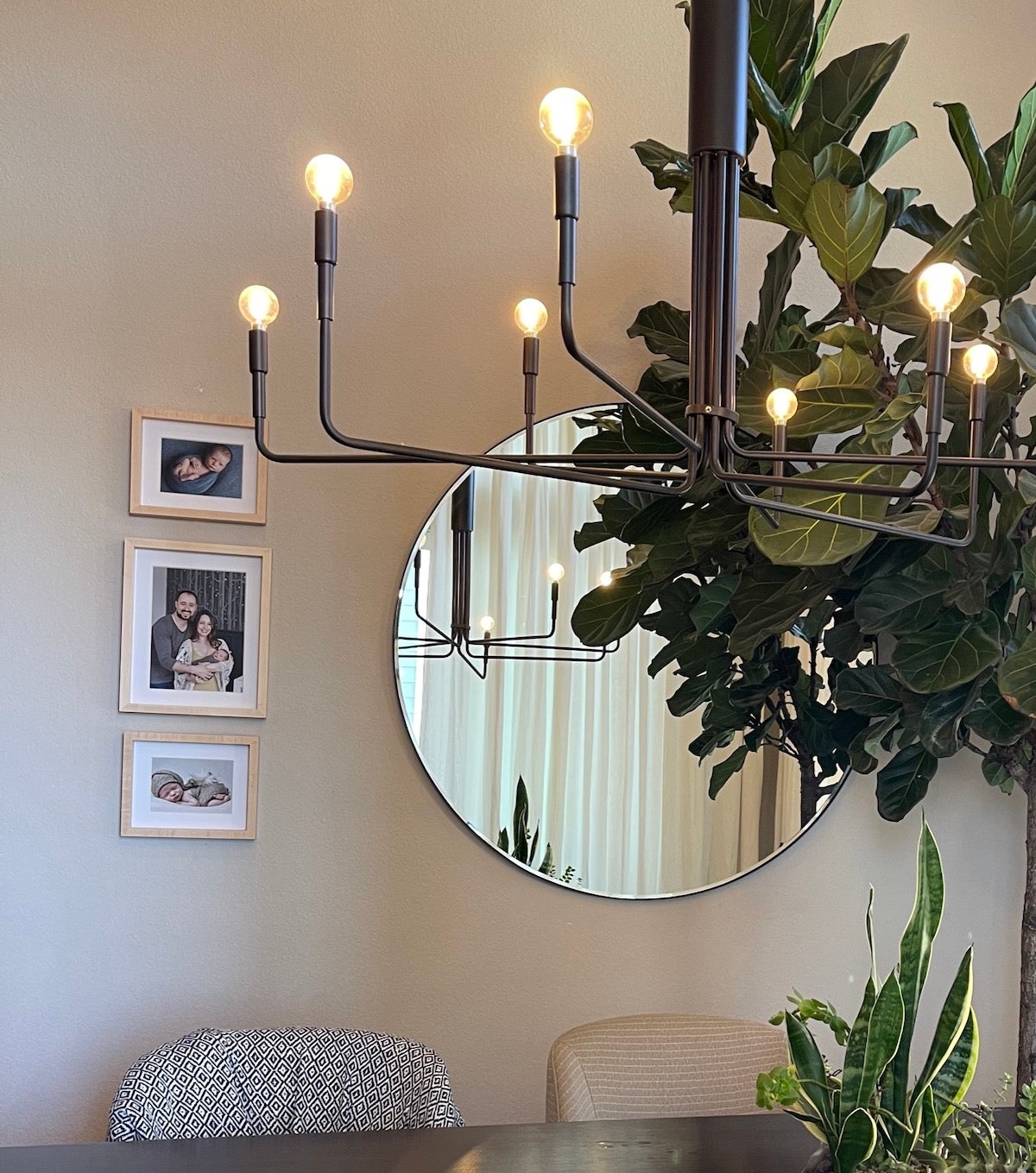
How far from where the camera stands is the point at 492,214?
266 cm

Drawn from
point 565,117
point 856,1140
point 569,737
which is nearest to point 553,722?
point 569,737

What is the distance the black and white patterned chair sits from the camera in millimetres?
1931

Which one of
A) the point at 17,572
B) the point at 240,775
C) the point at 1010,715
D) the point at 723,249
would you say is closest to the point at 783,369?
the point at 1010,715

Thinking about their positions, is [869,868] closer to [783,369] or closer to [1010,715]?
[1010,715]

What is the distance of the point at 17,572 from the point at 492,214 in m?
1.25

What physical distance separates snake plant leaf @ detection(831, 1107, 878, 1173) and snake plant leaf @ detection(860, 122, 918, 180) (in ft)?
4.56

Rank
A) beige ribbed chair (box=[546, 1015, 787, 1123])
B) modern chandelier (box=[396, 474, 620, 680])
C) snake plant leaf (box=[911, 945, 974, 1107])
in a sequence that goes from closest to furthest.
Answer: snake plant leaf (box=[911, 945, 974, 1107]) → beige ribbed chair (box=[546, 1015, 787, 1123]) → modern chandelier (box=[396, 474, 620, 680])

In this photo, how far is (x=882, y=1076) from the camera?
156 centimetres

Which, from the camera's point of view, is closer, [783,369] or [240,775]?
[783,369]

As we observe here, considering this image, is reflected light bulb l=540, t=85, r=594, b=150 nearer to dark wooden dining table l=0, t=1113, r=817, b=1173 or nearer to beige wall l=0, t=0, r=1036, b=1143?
dark wooden dining table l=0, t=1113, r=817, b=1173

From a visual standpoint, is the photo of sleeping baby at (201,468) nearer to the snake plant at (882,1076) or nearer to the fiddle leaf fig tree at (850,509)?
the fiddle leaf fig tree at (850,509)

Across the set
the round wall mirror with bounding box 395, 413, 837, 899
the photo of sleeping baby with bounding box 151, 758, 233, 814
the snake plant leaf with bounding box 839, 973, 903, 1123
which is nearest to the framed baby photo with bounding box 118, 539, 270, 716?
the photo of sleeping baby with bounding box 151, 758, 233, 814

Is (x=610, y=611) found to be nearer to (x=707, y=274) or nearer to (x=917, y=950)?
(x=917, y=950)

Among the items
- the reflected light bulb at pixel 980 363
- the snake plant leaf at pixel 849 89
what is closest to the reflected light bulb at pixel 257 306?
the reflected light bulb at pixel 980 363
